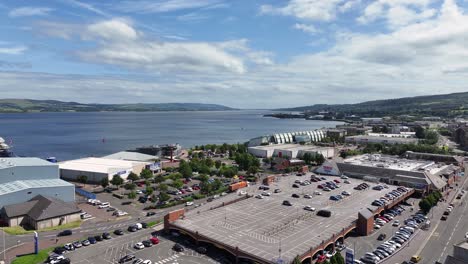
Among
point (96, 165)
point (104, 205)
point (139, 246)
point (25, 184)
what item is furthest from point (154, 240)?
point (96, 165)

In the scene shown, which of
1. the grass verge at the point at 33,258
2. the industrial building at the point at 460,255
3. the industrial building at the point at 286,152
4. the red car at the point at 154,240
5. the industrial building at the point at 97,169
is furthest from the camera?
the industrial building at the point at 286,152

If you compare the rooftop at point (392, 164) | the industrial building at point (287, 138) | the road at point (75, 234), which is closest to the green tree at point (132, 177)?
the road at point (75, 234)

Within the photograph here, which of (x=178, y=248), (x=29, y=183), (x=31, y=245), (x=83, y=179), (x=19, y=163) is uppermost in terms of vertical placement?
(x=19, y=163)

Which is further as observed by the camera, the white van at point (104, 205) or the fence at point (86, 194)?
the fence at point (86, 194)

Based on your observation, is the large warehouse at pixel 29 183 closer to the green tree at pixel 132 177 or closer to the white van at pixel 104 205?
the white van at pixel 104 205

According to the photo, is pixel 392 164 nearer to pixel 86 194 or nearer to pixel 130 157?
pixel 86 194

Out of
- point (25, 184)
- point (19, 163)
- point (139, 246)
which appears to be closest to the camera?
point (139, 246)

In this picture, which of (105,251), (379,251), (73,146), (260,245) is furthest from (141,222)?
(73,146)
